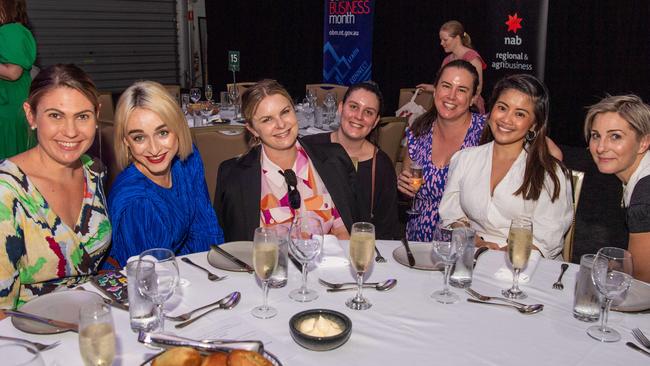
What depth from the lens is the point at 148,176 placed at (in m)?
2.34

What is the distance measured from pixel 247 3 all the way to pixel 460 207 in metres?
10.4

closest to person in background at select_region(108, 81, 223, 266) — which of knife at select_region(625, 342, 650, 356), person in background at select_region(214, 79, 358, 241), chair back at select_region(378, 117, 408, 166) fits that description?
person in background at select_region(214, 79, 358, 241)

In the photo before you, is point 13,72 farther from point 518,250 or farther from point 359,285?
point 518,250

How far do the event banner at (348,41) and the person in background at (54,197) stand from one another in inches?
302

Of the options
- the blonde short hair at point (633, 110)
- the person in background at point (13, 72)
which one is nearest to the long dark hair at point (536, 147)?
the blonde short hair at point (633, 110)

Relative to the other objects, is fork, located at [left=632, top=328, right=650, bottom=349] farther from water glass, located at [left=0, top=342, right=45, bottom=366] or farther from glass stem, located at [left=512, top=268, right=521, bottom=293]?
water glass, located at [left=0, top=342, right=45, bottom=366]

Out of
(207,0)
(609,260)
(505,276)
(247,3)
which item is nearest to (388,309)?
(505,276)

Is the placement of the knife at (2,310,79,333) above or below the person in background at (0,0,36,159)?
below

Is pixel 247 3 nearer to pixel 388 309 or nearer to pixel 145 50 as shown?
pixel 145 50

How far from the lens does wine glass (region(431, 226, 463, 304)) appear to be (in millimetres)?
1707

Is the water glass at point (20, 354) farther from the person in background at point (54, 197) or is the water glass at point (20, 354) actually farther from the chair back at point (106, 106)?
the chair back at point (106, 106)

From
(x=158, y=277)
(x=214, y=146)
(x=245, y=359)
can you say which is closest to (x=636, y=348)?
(x=245, y=359)

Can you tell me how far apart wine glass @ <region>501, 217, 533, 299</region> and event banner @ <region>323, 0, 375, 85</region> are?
7941mm

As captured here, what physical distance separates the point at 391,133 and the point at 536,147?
2055 mm
